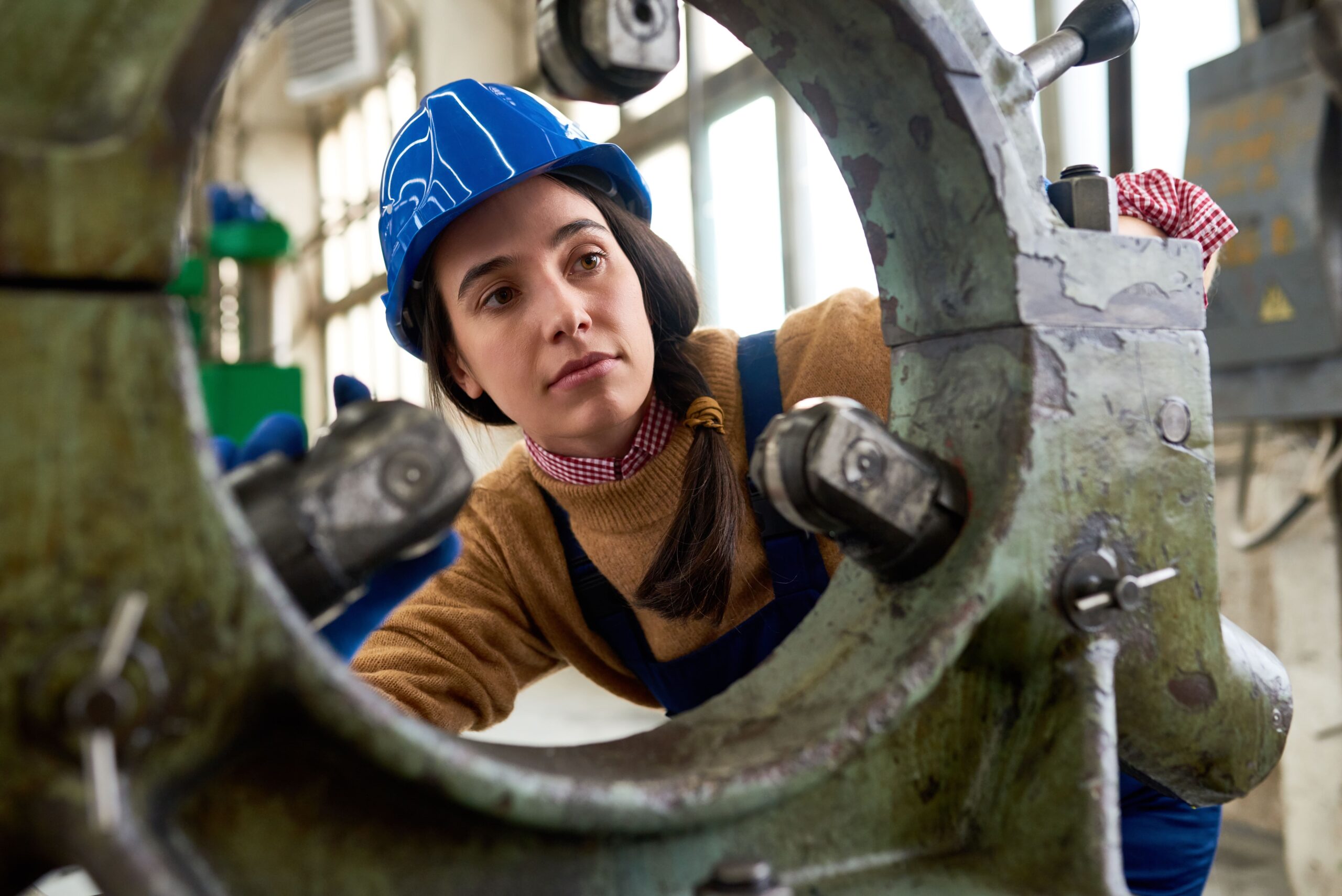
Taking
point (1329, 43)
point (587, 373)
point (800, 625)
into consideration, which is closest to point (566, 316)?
point (587, 373)

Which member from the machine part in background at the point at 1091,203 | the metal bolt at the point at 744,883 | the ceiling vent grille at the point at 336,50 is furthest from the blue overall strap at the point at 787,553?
the ceiling vent grille at the point at 336,50

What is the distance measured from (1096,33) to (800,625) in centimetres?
38

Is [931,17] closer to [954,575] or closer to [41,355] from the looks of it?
[954,575]

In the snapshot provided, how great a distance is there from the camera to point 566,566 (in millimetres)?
1156

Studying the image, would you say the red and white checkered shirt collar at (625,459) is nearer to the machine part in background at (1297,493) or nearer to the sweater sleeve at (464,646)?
the sweater sleeve at (464,646)

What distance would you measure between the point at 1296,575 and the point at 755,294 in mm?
1999

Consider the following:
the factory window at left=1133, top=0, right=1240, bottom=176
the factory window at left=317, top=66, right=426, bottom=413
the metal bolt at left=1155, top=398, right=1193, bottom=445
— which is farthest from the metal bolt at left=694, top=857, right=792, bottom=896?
the factory window at left=317, top=66, right=426, bottom=413

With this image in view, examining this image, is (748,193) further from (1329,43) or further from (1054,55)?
(1054,55)

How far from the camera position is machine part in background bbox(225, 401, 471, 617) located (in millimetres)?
383

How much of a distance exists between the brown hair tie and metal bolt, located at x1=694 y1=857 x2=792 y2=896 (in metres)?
0.69

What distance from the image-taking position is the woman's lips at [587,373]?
3.27ft

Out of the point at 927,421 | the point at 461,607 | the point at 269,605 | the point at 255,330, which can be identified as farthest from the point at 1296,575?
the point at 255,330

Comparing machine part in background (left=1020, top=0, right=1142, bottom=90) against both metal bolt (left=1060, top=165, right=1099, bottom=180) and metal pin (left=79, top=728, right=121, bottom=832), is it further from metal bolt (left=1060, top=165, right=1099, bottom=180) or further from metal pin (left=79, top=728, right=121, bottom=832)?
metal pin (left=79, top=728, right=121, bottom=832)

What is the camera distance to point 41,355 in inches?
12.6
